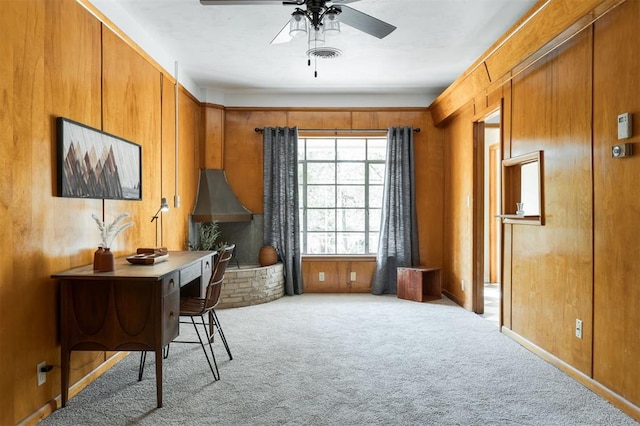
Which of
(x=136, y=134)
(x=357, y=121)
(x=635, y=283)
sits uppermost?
(x=357, y=121)

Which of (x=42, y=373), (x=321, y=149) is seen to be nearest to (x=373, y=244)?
(x=321, y=149)

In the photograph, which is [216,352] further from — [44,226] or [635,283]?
[635,283]

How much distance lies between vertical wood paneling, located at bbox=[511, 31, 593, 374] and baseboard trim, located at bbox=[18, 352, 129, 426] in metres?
3.32

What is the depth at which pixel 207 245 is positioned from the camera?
5.56 m

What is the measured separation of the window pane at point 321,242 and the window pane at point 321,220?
0.26 feet

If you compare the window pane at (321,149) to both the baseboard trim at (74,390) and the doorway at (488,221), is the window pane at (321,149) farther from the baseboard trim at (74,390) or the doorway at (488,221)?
the baseboard trim at (74,390)

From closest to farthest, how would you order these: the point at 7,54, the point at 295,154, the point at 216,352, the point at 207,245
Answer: the point at 7,54 → the point at 216,352 → the point at 207,245 → the point at 295,154

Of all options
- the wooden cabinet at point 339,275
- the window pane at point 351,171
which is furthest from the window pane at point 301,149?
the wooden cabinet at point 339,275

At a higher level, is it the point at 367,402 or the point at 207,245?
the point at 207,245

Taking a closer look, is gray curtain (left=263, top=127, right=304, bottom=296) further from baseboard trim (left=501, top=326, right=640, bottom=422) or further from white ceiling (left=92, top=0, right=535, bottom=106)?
baseboard trim (left=501, top=326, right=640, bottom=422)

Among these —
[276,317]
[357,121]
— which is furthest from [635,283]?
[357,121]

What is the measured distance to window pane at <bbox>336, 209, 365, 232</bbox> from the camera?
20.8 feet

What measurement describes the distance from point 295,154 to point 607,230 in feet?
13.2

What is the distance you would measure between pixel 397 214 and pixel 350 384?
11.1ft
